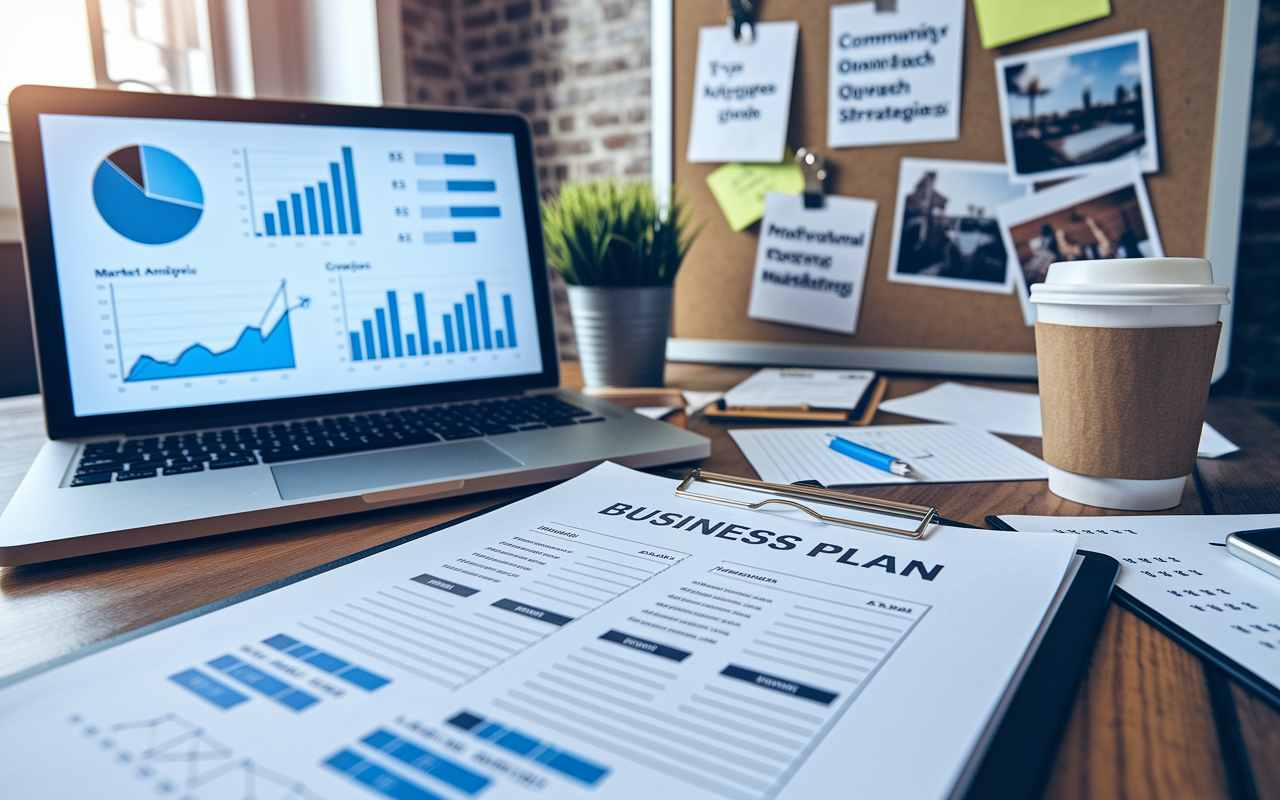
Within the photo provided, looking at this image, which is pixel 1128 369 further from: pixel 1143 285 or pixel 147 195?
pixel 147 195

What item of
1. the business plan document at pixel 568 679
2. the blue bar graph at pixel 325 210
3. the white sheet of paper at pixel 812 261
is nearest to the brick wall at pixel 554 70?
the white sheet of paper at pixel 812 261

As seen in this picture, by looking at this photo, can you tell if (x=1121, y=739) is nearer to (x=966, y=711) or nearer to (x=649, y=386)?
(x=966, y=711)

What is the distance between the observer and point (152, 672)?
27cm

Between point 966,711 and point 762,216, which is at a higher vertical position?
point 762,216

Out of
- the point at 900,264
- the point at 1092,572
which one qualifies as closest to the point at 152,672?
the point at 1092,572

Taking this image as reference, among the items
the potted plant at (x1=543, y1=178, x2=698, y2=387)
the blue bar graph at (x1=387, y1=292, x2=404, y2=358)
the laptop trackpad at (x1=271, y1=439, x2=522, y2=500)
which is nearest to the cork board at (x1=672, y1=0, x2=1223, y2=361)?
the potted plant at (x1=543, y1=178, x2=698, y2=387)

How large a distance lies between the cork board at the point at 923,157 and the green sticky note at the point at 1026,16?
11mm

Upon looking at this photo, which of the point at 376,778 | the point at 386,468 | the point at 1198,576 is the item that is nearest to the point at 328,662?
the point at 376,778

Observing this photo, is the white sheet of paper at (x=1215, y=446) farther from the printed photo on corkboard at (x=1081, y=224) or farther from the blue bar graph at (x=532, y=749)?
the blue bar graph at (x=532, y=749)

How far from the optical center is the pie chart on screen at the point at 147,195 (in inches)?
23.4

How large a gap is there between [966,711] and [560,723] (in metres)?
0.13

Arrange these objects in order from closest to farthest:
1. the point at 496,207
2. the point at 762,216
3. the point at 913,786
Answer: the point at 913,786 < the point at 496,207 < the point at 762,216

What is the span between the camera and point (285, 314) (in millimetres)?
647

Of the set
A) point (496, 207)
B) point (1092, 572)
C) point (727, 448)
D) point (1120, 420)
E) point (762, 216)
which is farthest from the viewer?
point (762, 216)
